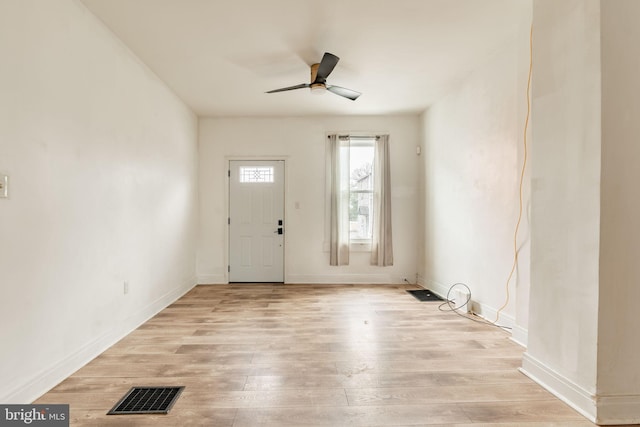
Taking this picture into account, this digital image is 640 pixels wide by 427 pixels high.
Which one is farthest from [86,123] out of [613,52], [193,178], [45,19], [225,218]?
[613,52]

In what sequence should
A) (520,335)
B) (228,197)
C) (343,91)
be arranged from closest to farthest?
(520,335) < (343,91) < (228,197)

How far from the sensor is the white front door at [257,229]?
18.3 ft

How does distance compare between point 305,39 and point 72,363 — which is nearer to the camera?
point 72,363

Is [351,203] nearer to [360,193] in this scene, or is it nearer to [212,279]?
[360,193]

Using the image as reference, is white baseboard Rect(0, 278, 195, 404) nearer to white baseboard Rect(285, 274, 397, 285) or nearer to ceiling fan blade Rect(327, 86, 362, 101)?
white baseboard Rect(285, 274, 397, 285)

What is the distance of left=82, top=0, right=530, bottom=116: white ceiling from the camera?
2629mm

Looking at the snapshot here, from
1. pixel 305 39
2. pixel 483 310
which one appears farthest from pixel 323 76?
pixel 483 310

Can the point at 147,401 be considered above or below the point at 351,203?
below

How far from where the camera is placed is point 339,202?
547cm

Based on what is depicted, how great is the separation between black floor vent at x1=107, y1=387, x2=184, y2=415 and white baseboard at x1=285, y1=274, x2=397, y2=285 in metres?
3.46

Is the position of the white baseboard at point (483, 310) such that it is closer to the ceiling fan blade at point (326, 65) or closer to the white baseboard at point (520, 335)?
the white baseboard at point (520, 335)

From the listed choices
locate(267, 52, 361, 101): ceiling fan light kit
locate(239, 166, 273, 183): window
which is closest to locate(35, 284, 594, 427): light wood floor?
locate(239, 166, 273, 183): window

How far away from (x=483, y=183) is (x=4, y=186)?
4.09 m

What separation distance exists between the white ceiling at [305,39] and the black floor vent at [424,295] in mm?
2905
